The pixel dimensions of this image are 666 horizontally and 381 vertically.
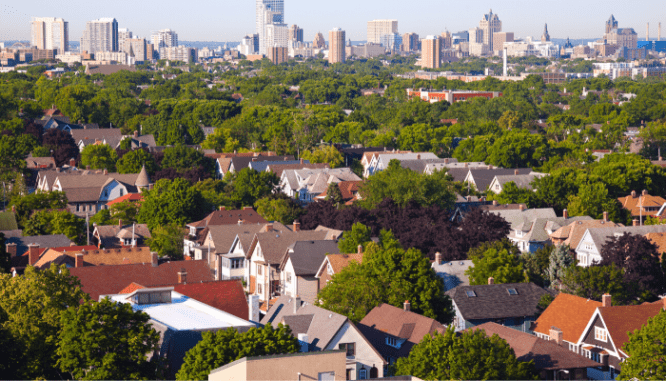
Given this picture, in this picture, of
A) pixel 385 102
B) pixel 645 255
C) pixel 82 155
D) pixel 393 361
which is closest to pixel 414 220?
pixel 645 255

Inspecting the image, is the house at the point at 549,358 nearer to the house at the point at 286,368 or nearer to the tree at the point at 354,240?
the house at the point at 286,368

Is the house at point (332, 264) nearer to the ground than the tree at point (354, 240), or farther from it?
nearer to the ground

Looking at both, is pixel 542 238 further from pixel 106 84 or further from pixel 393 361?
pixel 106 84

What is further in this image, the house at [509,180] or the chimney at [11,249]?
the house at [509,180]

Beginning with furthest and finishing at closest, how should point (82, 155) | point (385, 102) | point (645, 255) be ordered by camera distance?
point (385, 102)
point (82, 155)
point (645, 255)

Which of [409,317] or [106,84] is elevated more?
[106,84]

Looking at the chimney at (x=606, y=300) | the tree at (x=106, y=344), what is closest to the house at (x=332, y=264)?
the chimney at (x=606, y=300)
